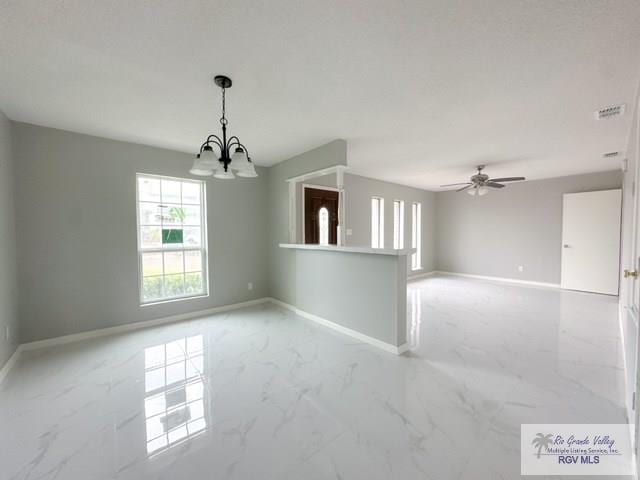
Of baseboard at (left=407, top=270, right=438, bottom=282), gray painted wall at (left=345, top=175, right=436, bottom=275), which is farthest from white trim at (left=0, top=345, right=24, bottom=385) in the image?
baseboard at (left=407, top=270, right=438, bottom=282)

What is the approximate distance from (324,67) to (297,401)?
2.43 metres

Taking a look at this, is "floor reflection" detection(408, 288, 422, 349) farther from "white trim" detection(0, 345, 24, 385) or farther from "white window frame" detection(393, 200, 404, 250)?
"white trim" detection(0, 345, 24, 385)

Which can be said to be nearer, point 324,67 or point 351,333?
point 324,67

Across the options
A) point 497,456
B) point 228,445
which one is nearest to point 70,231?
point 228,445

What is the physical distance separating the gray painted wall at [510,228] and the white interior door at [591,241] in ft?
0.65

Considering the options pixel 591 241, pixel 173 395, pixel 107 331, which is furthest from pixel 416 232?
pixel 107 331

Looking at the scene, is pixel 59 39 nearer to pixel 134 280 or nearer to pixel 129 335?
pixel 134 280

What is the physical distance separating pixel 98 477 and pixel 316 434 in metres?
1.18

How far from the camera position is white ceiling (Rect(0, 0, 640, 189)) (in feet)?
4.47

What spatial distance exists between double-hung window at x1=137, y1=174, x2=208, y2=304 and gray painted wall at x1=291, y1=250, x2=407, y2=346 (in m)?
1.57

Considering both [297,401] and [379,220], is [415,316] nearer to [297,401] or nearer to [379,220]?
[297,401]

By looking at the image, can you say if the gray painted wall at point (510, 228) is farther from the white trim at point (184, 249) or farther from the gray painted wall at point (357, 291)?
the white trim at point (184, 249)

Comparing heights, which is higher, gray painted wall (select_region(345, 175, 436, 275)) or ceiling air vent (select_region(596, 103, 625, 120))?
ceiling air vent (select_region(596, 103, 625, 120))

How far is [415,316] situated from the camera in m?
3.88
